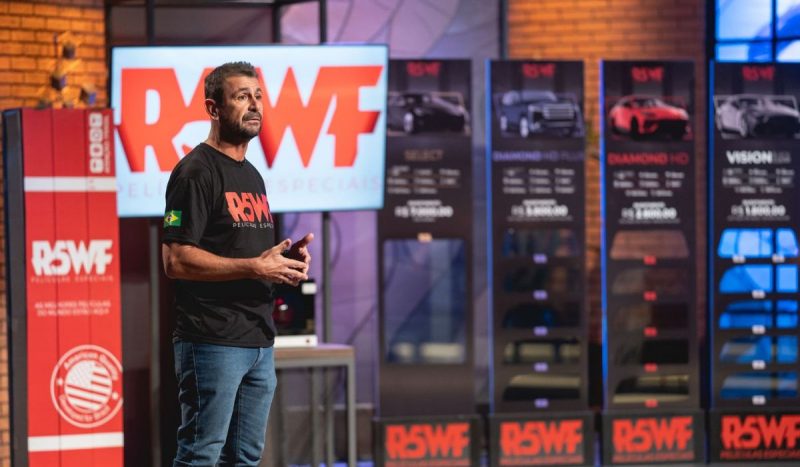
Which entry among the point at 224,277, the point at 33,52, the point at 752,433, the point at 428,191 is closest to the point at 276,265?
the point at 224,277

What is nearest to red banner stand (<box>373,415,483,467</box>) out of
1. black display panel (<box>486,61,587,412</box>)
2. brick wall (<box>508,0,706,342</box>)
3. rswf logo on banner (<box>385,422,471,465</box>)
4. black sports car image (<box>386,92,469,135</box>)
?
rswf logo on banner (<box>385,422,471,465</box>)

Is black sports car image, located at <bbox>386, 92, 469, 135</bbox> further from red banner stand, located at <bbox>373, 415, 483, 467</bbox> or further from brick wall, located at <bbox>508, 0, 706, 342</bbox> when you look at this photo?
red banner stand, located at <bbox>373, 415, 483, 467</bbox>

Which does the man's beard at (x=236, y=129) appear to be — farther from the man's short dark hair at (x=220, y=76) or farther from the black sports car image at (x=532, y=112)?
the black sports car image at (x=532, y=112)

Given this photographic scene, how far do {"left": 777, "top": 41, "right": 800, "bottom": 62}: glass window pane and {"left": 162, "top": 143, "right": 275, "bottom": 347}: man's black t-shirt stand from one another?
4.70 metres

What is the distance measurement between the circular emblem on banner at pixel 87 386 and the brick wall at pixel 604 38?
3.12 meters

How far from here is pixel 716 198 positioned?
593 centimetres

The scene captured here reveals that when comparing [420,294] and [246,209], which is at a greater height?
[246,209]

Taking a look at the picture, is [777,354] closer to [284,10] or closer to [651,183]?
[651,183]

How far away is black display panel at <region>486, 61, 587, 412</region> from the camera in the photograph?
5777mm

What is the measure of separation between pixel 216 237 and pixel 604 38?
4237mm

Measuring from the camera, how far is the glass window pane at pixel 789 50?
668cm

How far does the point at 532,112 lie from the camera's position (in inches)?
228

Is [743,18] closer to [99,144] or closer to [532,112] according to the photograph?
[532,112]

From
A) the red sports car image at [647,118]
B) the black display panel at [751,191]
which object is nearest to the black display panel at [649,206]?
the red sports car image at [647,118]
